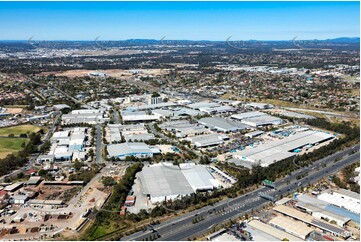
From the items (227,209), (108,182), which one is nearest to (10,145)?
(108,182)

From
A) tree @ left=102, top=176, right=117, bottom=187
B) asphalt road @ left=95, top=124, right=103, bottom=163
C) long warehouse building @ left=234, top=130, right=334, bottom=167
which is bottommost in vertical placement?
asphalt road @ left=95, top=124, right=103, bottom=163

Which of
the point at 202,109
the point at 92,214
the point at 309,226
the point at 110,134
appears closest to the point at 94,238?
the point at 92,214

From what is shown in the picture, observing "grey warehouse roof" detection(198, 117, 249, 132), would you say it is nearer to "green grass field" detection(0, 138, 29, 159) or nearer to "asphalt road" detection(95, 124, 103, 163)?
"asphalt road" detection(95, 124, 103, 163)

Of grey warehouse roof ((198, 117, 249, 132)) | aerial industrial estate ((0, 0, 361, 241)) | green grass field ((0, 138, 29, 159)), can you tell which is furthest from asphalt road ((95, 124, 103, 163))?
grey warehouse roof ((198, 117, 249, 132))

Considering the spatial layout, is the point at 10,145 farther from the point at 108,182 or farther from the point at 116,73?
the point at 116,73

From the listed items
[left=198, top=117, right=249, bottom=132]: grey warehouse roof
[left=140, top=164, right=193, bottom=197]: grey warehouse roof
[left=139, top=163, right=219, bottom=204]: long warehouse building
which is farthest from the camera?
[left=198, top=117, right=249, bottom=132]: grey warehouse roof

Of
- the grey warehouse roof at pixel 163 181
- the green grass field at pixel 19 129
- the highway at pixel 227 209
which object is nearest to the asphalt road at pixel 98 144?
the grey warehouse roof at pixel 163 181
